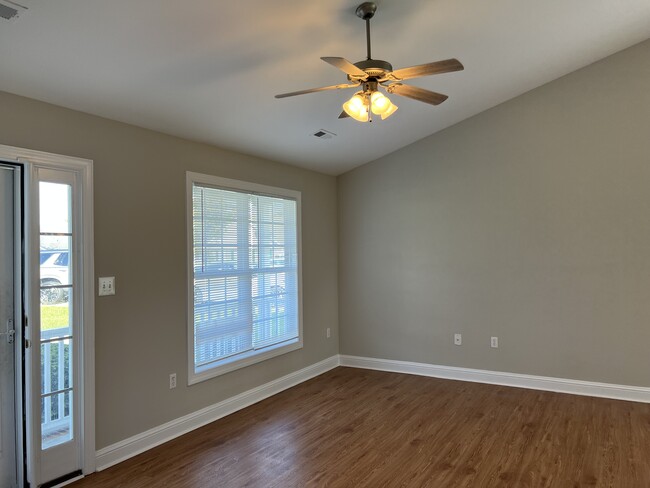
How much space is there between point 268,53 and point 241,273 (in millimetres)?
2091

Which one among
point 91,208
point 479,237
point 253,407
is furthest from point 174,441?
point 479,237

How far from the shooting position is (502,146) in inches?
A: 181

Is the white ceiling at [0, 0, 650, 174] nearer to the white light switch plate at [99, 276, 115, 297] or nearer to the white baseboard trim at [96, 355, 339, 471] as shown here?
the white light switch plate at [99, 276, 115, 297]

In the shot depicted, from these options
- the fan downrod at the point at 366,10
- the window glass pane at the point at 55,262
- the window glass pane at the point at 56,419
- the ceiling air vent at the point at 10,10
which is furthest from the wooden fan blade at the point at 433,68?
the window glass pane at the point at 56,419

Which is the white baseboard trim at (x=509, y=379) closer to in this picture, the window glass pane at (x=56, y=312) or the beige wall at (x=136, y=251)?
the beige wall at (x=136, y=251)

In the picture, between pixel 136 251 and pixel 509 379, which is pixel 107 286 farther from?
pixel 509 379

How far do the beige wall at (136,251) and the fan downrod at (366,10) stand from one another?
180 centimetres

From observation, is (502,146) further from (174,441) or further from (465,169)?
(174,441)

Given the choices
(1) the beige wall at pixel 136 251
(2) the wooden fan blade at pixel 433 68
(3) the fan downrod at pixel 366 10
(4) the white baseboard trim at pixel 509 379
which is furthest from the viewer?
(4) the white baseboard trim at pixel 509 379

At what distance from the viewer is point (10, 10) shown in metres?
1.95

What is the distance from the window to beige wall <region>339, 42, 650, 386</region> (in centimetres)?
108

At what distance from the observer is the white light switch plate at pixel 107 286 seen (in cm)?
293

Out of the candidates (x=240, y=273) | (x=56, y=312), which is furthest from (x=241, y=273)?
(x=56, y=312)

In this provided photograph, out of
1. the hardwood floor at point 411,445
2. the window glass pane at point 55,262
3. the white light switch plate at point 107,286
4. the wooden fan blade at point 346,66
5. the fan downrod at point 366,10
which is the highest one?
the fan downrod at point 366,10
